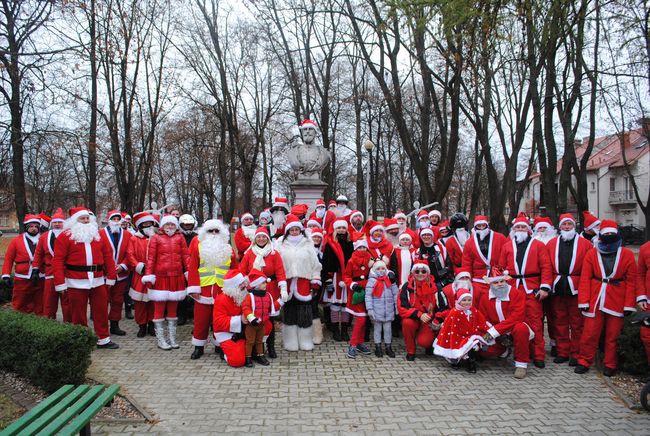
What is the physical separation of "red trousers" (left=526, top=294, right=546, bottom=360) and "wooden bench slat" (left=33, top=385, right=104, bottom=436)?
5.15 m

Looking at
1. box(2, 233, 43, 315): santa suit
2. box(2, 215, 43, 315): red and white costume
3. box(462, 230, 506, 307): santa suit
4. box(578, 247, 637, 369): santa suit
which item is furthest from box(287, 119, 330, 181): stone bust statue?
box(578, 247, 637, 369): santa suit

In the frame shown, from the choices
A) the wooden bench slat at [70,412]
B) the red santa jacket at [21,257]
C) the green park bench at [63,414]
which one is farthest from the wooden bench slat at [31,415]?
the red santa jacket at [21,257]

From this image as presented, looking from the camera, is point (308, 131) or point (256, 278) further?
point (308, 131)

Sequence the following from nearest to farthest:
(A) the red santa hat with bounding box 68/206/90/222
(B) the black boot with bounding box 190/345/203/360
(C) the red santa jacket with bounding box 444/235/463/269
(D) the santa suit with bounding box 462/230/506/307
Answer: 1. (B) the black boot with bounding box 190/345/203/360
2. (A) the red santa hat with bounding box 68/206/90/222
3. (D) the santa suit with bounding box 462/230/506/307
4. (C) the red santa jacket with bounding box 444/235/463/269

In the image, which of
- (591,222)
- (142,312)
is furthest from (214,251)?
(591,222)

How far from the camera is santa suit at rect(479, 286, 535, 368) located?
5.73 m

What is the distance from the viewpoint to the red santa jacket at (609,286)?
562cm

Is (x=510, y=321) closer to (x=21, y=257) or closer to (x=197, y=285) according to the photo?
(x=197, y=285)

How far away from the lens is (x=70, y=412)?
3.18 meters

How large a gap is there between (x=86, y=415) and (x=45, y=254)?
474 centimetres

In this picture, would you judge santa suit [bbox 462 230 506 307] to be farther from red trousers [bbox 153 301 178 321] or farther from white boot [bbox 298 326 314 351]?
red trousers [bbox 153 301 178 321]

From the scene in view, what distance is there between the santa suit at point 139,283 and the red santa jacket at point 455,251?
4.81 meters

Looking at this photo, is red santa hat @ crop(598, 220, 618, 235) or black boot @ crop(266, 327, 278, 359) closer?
red santa hat @ crop(598, 220, 618, 235)

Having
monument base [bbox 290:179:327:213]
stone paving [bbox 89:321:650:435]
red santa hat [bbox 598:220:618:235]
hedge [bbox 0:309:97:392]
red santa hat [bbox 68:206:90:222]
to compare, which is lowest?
stone paving [bbox 89:321:650:435]
